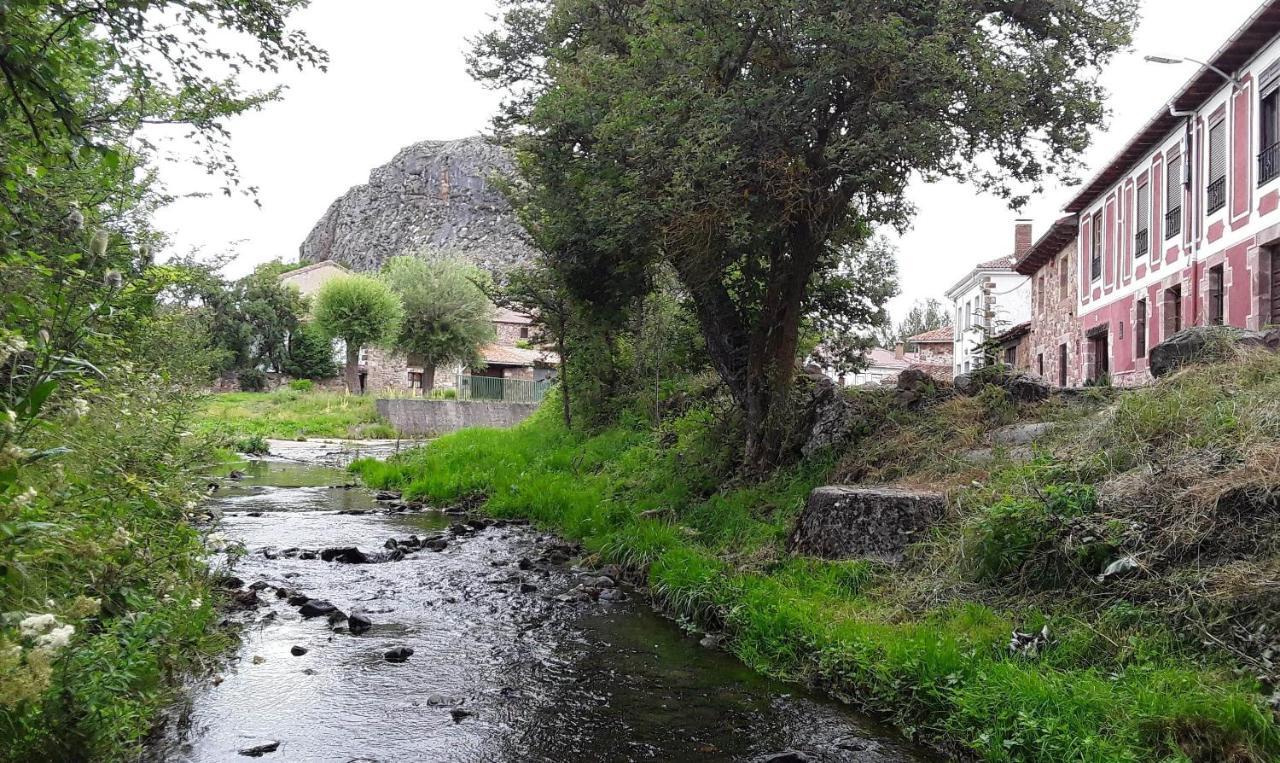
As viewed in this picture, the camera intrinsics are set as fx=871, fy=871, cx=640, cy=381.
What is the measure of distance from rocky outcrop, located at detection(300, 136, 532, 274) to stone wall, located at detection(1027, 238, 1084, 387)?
77383 millimetres

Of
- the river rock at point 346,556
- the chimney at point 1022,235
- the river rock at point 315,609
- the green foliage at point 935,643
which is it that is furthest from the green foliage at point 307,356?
the river rock at point 315,609

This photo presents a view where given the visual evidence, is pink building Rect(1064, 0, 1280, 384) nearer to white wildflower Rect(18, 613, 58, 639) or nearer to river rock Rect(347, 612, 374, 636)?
river rock Rect(347, 612, 374, 636)

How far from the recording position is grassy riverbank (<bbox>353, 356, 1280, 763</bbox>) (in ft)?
16.6

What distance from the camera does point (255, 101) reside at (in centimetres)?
1062

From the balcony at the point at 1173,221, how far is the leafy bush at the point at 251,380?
52.1 metres

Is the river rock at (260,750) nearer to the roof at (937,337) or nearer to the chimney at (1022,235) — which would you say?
the chimney at (1022,235)

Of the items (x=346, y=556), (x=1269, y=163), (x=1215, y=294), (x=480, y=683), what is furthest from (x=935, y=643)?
(x=1215, y=294)

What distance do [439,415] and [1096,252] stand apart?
28.3 meters

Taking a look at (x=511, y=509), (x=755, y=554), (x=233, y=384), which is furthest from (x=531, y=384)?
(x=755, y=554)

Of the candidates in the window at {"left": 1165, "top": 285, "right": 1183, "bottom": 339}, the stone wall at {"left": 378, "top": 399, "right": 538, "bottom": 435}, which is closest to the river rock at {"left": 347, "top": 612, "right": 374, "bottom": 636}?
the window at {"left": 1165, "top": 285, "right": 1183, "bottom": 339}

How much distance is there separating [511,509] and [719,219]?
7505 mm

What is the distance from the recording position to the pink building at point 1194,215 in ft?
61.5

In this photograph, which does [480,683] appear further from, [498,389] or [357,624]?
[498,389]

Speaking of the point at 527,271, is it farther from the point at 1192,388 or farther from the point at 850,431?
the point at 1192,388
